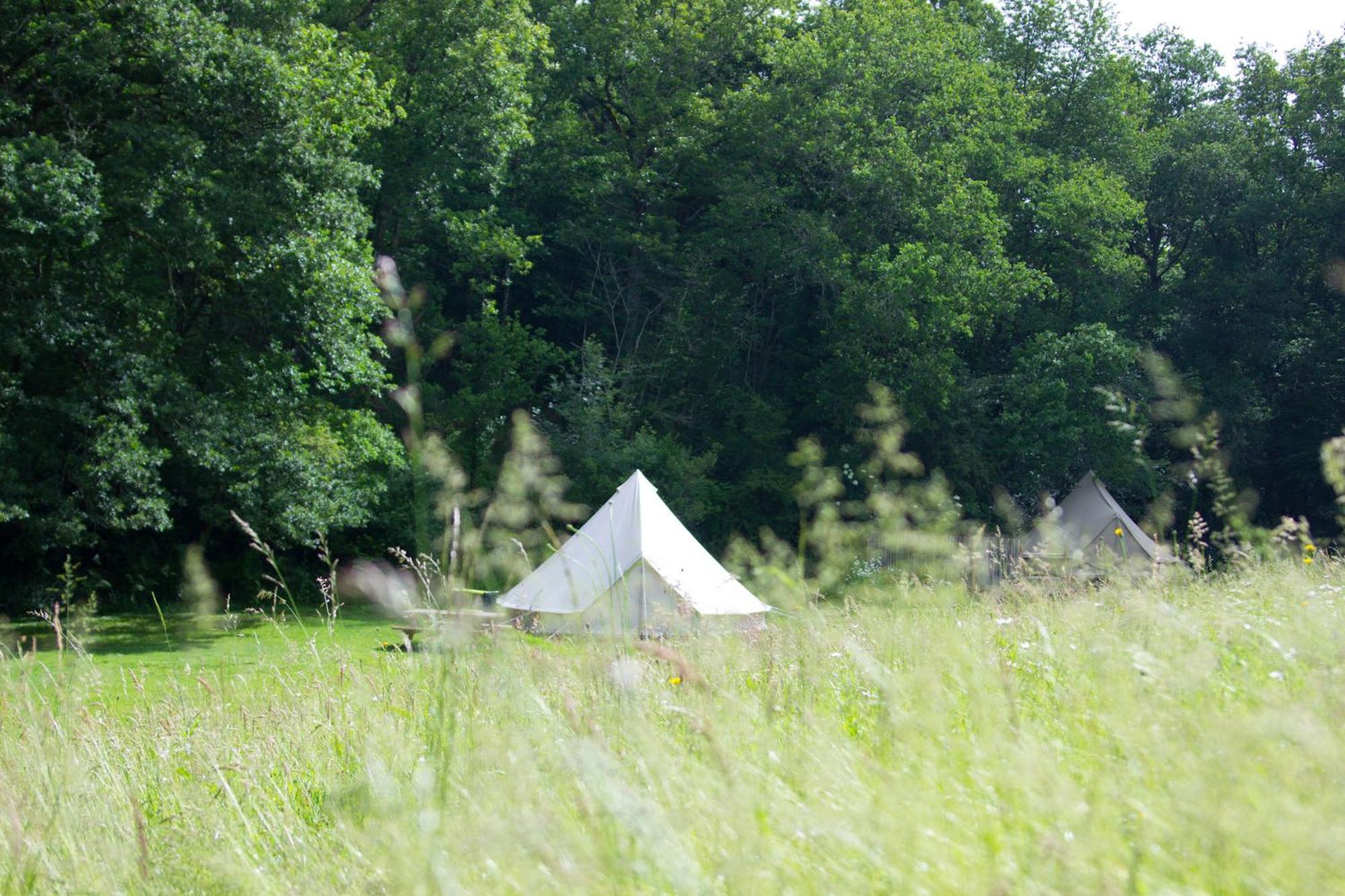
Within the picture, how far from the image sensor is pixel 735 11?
25.7 m

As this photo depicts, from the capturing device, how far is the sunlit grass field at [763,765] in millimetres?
1645

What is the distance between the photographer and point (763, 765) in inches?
89.2

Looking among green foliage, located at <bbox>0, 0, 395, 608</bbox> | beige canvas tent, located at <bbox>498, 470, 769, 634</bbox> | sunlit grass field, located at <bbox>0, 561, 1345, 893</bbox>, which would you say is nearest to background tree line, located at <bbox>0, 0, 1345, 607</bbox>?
green foliage, located at <bbox>0, 0, 395, 608</bbox>

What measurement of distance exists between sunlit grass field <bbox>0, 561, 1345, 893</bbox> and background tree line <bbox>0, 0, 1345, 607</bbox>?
12.4m

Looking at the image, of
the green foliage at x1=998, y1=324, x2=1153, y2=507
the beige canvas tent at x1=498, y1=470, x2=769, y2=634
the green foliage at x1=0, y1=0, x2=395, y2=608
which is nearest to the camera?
the beige canvas tent at x1=498, y1=470, x2=769, y2=634

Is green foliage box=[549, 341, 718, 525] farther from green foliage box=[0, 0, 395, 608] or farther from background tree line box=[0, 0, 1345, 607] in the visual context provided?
green foliage box=[0, 0, 395, 608]

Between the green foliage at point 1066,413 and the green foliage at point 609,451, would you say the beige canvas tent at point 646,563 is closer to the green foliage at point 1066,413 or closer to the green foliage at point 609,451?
the green foliage at point 609,451

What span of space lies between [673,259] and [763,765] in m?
23.7

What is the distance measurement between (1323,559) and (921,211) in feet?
62.8

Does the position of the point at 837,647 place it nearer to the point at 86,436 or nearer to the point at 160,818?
the point at 160,818

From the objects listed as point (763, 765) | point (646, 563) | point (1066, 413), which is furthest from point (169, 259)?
point (1066, 413)

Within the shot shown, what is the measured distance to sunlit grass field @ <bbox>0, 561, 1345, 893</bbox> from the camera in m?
1.64

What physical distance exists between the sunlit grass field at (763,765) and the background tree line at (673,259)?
1236 cm

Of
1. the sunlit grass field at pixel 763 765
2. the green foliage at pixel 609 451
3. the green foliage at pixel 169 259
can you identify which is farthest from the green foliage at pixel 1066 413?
the sunlit grass field at pixel 763 765
